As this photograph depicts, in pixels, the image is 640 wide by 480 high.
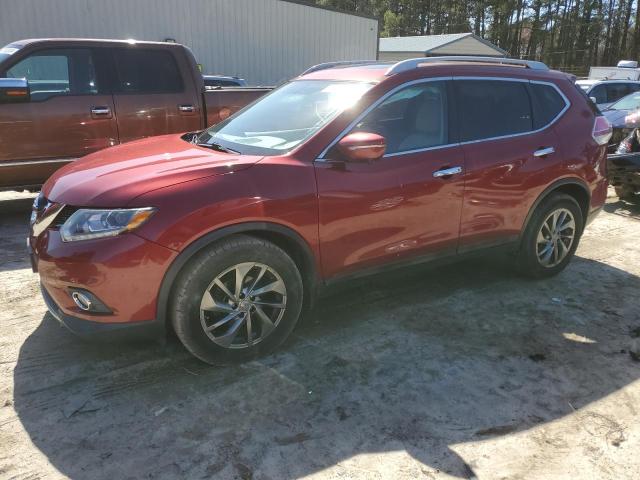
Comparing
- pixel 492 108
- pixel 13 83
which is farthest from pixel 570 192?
pixel 13 83

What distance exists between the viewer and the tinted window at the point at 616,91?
13.8 m

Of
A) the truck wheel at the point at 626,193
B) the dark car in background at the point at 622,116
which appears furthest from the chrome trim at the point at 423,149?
the dark car in background at the point at 622,116

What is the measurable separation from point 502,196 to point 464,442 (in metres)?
2.09

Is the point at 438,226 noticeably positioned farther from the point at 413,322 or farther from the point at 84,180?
the point at 84,180

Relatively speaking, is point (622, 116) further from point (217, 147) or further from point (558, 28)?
point (558, 28)

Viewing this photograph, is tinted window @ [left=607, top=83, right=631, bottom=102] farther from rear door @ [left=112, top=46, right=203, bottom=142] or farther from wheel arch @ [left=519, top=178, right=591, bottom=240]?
rear door @ [left=112, top=46, right=203, bottom=142]

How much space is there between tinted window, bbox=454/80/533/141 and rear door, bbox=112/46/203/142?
376cm

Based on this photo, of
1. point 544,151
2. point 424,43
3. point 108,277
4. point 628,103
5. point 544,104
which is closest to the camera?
point 108,277

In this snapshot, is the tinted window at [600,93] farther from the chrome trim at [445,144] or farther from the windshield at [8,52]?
the windshield at [8,52]

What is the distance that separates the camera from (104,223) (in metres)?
2.69

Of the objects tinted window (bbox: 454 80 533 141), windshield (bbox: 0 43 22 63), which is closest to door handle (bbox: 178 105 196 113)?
windshield (bbox: 0 43 22 63)

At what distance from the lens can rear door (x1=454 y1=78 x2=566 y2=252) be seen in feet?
12.5

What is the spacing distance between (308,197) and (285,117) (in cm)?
85

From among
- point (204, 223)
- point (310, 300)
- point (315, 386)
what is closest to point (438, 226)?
point (310, 300)
